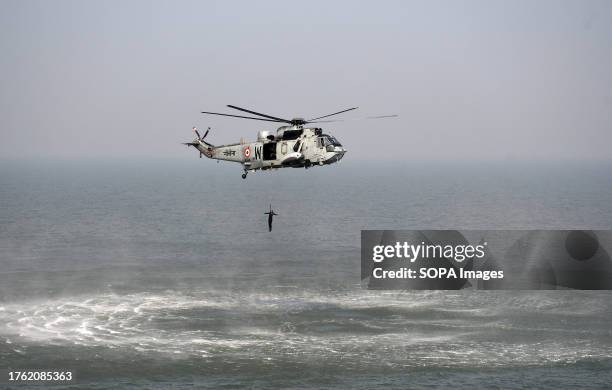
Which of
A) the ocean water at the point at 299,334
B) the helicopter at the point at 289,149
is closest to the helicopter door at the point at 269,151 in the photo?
the helicopter at the point at 289,149

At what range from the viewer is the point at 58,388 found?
4761 inches

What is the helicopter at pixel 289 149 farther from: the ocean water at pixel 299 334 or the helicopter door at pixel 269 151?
the ocean water at pixel 299 334

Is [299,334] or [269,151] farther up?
[269,151]

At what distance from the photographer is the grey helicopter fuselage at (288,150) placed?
102 m

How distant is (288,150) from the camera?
104750mm

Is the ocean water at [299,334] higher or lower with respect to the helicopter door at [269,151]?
lower

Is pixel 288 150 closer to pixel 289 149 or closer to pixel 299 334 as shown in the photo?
pixel 289 149

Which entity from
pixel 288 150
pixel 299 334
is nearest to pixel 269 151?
pixel 288 150

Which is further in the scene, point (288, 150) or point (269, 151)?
point (269, 151)

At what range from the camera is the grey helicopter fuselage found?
335ft

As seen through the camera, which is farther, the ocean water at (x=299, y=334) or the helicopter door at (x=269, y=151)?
the ocean water at (x=299, y=334)

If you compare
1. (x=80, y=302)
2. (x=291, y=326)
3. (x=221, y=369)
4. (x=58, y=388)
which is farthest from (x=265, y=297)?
(x=58, y=388)

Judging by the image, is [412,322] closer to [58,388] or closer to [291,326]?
[291,326]

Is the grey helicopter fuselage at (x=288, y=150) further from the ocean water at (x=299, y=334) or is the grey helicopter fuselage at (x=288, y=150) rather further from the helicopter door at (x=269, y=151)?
the ocean water at (x=299, y=334)
